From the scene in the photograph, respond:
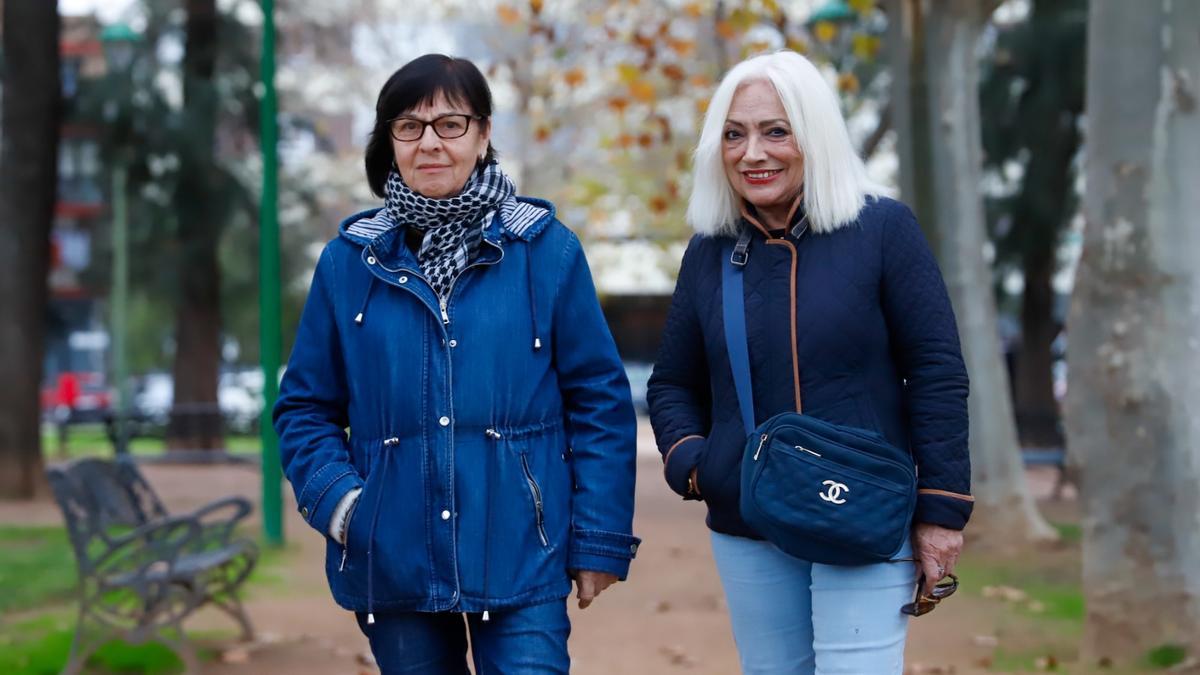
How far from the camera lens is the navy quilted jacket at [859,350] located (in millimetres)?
3498

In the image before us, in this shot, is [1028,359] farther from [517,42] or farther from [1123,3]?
[1123,3]

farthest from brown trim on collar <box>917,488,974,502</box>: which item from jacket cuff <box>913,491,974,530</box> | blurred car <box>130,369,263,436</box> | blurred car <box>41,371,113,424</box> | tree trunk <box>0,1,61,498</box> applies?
blurred car <box>41,371,113,424</box>

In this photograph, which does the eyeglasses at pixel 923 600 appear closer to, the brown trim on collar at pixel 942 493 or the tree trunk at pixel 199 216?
the brown trim on collar at pixel 942 493

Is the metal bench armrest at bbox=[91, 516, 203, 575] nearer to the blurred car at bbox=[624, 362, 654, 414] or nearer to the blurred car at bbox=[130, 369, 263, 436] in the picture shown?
the blurred car at bbox=[130, 369, 263, 436]

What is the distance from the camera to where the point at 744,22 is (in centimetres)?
1446

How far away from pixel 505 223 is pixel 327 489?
2.25 feet

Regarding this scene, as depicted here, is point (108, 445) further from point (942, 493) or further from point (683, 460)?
point (942, 493)

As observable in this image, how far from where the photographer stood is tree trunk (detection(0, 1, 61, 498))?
54.2ft

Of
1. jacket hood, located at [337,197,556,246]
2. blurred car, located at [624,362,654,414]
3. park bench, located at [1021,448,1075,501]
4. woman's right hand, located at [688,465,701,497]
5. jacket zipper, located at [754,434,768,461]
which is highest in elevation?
jacket hood, located at [337,197,556,246]

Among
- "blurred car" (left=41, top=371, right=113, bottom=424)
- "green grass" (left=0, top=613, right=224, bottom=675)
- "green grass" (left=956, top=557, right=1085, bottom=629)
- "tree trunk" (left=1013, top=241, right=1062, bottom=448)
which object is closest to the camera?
"green grass" (left=0, top=613, right=224, bottom=675)

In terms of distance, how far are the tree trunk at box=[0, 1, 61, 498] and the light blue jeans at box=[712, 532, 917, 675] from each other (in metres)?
14.1

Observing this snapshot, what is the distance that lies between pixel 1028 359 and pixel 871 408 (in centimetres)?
2331

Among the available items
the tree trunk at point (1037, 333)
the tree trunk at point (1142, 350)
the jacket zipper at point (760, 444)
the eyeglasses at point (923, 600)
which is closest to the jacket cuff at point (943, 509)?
the eyeglasses at point (923, 600)

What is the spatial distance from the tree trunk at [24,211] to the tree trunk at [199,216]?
7.21 m
